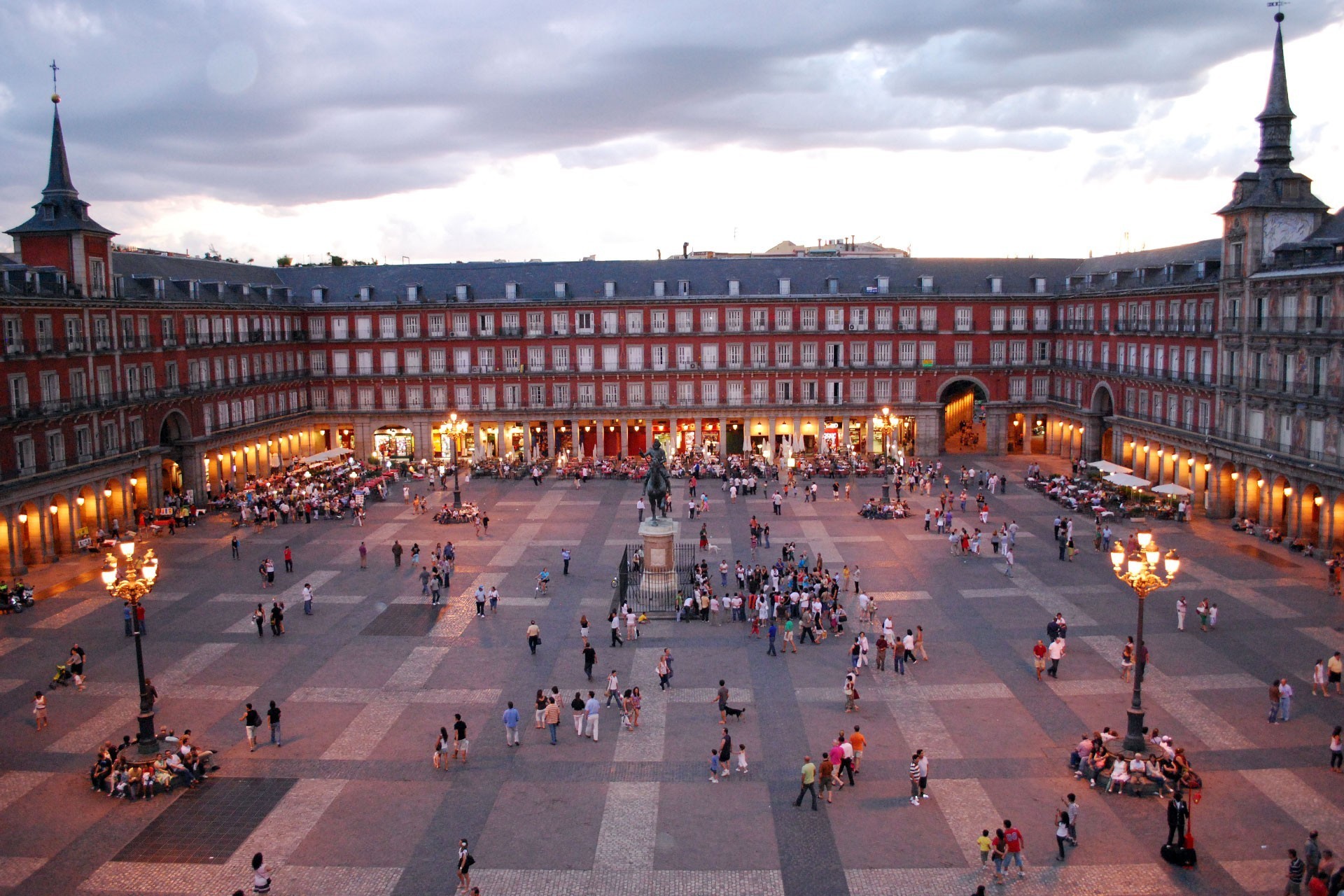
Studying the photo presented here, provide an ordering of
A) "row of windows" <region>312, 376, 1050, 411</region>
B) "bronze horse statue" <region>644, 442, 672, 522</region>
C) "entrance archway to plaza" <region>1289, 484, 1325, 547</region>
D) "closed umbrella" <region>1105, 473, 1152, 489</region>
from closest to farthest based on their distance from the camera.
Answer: "bronze horse statue" <region>644, 442, 672, 522</region>
"entrance archway to plaza" <region>1289, 484, 1325, 547</region>
"closed umbrella" <region>1105, 473, 1152, 489</region>
"row of windows" <region>312, 376, 1050, 411</region>

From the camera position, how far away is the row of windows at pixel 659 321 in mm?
75188

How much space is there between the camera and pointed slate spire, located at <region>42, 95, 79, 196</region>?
50406 mm

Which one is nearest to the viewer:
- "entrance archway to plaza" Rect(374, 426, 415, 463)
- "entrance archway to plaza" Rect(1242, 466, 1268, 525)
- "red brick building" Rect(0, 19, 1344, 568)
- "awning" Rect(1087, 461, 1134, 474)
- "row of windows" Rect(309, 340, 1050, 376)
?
"entrance archway to plaza" Rect(1242, 466, 1268, 525)

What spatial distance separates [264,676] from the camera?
30516mm

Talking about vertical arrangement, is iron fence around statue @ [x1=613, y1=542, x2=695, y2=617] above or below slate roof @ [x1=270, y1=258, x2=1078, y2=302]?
below

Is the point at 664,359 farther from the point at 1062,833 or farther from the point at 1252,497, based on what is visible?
the point at 1062,833

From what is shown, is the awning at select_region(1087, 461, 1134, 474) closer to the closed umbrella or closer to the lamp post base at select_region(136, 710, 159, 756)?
the closed umbrella

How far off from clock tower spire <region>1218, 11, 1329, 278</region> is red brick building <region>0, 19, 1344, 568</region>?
442 cm

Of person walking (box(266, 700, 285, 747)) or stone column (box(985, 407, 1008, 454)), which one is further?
stone column (box(985, 407, 1008, 454))

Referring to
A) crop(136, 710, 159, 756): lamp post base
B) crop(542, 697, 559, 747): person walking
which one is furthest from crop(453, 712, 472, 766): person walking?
crop(136, 710, 159, 756): lamp post base

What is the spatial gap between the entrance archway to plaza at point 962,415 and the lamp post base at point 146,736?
62.8 meters

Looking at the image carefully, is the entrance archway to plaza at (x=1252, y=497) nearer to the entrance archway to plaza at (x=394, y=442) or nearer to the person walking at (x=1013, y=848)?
the person walking at (x=1013, y=848)

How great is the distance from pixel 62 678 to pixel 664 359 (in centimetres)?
5112

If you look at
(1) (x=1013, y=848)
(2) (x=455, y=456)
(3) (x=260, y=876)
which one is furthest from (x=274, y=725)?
(2) (x=455, y=456)
